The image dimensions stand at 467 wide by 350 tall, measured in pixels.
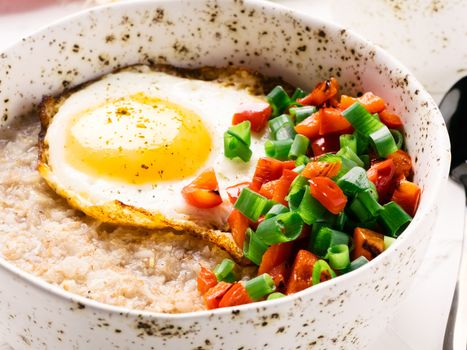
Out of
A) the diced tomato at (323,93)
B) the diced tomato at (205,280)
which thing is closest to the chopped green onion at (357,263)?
the diced tomato at (205,280)

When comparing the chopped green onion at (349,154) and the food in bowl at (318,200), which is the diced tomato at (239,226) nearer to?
the food in bowl at (318,200)

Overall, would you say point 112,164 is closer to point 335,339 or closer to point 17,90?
point 17,90

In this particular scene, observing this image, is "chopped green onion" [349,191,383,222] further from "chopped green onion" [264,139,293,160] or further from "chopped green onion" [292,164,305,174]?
"chopped green onion" [264,139,293,160]

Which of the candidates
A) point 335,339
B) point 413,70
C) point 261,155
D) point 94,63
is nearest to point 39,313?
point 335,339

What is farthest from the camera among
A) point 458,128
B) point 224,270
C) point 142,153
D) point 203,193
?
point 458,128

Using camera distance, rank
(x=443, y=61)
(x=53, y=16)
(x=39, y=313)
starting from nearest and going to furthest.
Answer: (x=39, y=313) → (x=443, y=61) → (x=53, y=16)

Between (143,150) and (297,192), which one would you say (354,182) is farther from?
(143,150)

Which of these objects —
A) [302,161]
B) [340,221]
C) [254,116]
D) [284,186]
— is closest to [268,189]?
[284,186]
